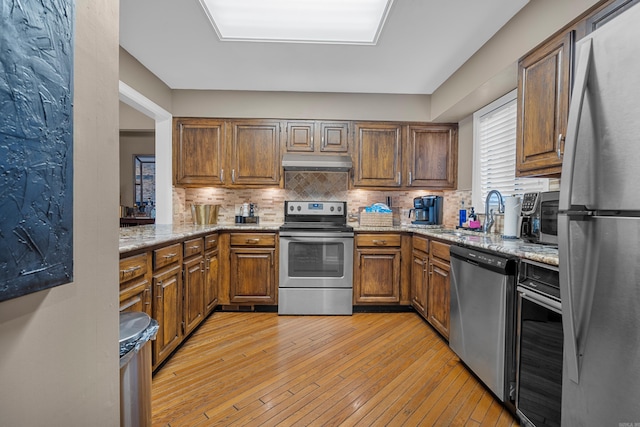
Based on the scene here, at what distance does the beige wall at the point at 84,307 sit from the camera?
53 cm

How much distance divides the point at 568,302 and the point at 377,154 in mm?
2775

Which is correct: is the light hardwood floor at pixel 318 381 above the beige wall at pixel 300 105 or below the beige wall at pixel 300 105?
below

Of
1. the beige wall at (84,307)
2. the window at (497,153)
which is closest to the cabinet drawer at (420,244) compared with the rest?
the window at (497,153)

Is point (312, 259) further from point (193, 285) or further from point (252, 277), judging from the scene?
point (193, 285)

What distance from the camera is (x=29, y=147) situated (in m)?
0.51

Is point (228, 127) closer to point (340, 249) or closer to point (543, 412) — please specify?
point (340, 249)

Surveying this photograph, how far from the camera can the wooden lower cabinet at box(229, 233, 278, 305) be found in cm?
322

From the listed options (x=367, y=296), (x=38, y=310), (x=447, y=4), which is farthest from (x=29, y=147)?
(x=367, y=296)

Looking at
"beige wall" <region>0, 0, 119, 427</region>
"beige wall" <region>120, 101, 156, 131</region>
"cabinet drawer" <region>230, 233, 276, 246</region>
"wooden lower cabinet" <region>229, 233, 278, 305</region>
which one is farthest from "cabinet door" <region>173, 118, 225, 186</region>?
"beige wall" <region>0, 0, 119, 427</region>

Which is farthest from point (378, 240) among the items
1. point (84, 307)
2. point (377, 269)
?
point (84, 307)

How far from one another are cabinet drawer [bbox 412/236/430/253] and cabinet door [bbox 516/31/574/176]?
1019 millimetres

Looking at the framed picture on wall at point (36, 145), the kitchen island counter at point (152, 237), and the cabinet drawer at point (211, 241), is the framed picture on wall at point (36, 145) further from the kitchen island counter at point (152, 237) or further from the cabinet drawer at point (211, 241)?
the cabinet drawer at point (211, 241)

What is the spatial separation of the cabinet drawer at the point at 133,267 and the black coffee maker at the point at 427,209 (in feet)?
9.66

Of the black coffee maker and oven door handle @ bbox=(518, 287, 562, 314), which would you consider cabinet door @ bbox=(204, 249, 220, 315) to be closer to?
the black coffee maker
